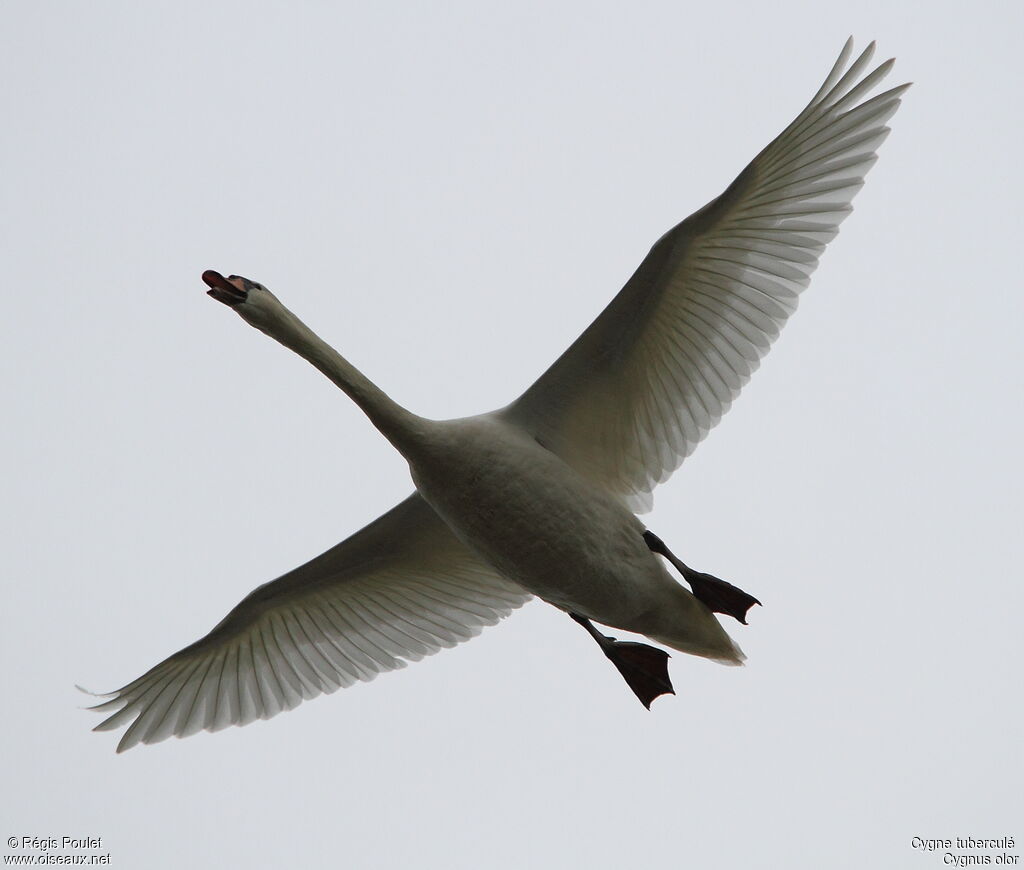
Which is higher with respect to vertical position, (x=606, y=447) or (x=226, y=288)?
(x=226, y=288)

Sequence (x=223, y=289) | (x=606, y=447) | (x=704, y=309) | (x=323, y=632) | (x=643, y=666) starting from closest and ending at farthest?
(x=223, y=289) → (x=704, y=309) → (x=606, y=447) → (x=643, y=666) → (x=323, y=632)

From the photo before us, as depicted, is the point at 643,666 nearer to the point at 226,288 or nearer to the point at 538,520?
the point at 538,520

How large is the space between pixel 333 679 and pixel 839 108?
5.82m

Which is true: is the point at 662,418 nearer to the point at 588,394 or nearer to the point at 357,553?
the point at 588,394

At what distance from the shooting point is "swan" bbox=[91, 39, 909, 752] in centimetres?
884

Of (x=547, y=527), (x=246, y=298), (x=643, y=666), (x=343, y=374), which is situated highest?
(x=246, y=298)

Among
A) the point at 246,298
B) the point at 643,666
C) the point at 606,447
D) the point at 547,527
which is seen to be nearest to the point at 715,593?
the point at 643,666

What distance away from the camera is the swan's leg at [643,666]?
1009 cm

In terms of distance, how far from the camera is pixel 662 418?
971 centimetres

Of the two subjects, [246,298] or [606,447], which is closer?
[246,298]

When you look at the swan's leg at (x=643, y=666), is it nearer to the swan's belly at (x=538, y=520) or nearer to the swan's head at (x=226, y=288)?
the swan's belly at (x=538, y=520)

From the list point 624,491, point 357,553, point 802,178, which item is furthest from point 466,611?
point 802,178

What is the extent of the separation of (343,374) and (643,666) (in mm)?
3223

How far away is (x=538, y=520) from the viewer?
888 centimetres
